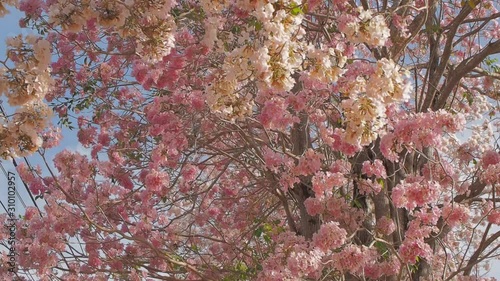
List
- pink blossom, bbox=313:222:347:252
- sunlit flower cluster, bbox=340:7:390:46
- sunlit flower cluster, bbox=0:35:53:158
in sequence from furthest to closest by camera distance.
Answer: pink blossom, bbox=313:222:347:252
sunlit flower cluster, bbox=340:7:390:46
sunlit flower cluster, bbox=0:35:53:158

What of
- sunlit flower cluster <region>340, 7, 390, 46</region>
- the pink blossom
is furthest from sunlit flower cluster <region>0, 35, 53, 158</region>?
the pink blossom

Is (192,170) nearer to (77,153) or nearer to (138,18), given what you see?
(77,153)

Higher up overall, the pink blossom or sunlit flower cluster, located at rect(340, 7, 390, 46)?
sunlit flower cluster, located at rect(340, 7, 390, 46)

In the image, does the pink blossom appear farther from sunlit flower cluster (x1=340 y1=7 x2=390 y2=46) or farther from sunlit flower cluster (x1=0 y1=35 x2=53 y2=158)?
sunlit flower cluster (x1=0 y1=35 x2=53 y2=158)

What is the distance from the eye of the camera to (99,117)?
282 inches

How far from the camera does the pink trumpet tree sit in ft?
11.1

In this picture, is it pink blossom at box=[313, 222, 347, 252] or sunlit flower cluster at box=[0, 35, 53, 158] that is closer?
sunlit flower cluster at box=[0, 35, 53, 158]

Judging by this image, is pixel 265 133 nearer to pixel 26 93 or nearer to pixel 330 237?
pixel 330 237

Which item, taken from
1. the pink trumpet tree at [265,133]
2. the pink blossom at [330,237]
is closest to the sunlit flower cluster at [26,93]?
the pink trumpet tree at [265,133]

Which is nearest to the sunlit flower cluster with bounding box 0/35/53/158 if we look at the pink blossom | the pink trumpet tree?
the pink trumpet tree

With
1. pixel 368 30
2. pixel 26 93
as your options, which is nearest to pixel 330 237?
pixel 368 30

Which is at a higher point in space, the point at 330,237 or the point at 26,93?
the point at 26,93

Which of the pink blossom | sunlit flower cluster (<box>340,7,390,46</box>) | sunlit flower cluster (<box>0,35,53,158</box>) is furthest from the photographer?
the pink blossom

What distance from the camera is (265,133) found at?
5.82 m
